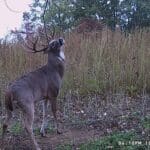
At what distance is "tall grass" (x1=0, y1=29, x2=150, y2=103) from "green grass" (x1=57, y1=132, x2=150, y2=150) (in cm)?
399

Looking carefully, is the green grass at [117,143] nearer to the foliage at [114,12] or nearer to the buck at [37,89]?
the buck at [37,89]

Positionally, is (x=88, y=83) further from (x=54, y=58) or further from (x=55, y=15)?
(x=55, y=15)

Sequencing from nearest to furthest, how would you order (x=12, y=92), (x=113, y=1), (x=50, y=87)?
1. (x=12, y=92)
2. (x=50, y=87)
3. (x=113, y=1)

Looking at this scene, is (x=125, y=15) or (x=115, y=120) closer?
(x=115, y=120)

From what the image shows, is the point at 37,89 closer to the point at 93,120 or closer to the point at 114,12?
the point at 93,120

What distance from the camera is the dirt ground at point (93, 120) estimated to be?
310 inches

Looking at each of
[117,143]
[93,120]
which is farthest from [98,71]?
[117,143]

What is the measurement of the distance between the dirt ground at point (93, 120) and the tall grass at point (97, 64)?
17.3 inches

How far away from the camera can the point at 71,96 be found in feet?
37.7

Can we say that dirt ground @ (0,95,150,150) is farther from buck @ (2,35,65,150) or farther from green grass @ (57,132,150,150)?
buck @ (2,35,65,150)

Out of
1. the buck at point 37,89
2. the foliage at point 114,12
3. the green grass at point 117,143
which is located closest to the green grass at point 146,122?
the green grass at point 117,143

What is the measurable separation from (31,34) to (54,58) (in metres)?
2.55

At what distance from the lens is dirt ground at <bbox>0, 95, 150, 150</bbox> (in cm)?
788

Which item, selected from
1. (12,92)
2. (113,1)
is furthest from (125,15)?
(12,92)
